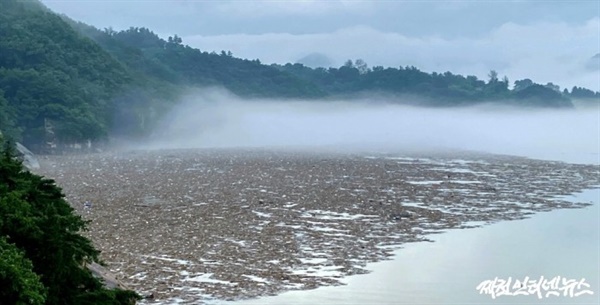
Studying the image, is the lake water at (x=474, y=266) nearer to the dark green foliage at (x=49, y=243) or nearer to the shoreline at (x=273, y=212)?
the shoreline at (x=273, y=212)

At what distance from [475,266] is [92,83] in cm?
8212

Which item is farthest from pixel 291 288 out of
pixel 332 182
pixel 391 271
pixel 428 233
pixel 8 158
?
pixel 332 182

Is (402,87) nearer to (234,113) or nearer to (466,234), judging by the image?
(234,113)

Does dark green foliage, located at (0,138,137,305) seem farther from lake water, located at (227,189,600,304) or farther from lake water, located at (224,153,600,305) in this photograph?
lake water, located at (227,189,600,304)

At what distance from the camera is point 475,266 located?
19.2m

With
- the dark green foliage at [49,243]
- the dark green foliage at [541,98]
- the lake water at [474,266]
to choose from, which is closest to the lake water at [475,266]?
the lake water at [474,266]

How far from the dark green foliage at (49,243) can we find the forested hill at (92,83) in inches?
2057

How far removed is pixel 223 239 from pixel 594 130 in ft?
361

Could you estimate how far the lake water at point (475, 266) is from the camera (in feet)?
52.5

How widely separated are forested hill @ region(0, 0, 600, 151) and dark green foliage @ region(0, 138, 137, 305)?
52.2 meters

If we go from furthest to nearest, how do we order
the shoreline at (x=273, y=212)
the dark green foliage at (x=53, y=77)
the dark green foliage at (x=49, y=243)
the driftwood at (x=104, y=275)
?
1. the dark green foliage at (x=53, y=77)
2. the shoreline at (x=273, y=212)
3. the driftwood at (x=104, y=275)
4. the dark green foliage at (x=49, y=243)

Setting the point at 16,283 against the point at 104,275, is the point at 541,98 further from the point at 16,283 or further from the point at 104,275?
the point at 16,283

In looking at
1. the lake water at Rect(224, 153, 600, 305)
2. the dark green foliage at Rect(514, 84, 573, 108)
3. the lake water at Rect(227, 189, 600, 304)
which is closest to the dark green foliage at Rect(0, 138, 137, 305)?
the lake water at Rect(224, 153, 600, 305)

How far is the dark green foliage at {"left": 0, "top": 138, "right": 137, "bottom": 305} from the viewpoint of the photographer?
10.2 meters
